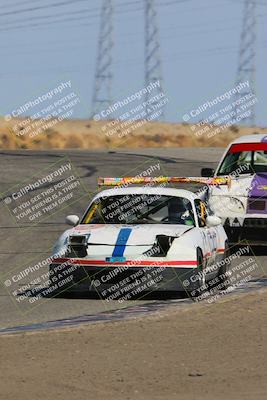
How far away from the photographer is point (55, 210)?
24844 mm

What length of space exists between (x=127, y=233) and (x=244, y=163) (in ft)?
20.2

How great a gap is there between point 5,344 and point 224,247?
227 inches

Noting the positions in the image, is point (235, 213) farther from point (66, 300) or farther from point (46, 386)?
point (46, 386)

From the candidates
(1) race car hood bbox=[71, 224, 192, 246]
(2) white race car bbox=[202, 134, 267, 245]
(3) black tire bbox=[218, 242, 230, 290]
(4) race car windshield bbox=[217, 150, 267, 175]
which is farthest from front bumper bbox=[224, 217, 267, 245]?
(1) race car hood bbox=[71, 224, 192, 246]

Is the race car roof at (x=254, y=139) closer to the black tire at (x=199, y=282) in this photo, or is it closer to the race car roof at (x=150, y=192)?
the race car roof at (x=150, y=192)

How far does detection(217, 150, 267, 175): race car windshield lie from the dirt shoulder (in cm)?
719

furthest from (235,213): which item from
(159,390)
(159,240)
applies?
(159,390)

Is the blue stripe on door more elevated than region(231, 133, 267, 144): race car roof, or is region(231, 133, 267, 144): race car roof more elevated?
the blue stripe on door

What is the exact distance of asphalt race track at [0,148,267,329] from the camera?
13.0 metres

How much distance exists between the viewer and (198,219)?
48.4ft

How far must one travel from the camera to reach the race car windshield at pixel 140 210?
14.6 m

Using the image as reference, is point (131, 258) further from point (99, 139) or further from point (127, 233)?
point (99, 139)

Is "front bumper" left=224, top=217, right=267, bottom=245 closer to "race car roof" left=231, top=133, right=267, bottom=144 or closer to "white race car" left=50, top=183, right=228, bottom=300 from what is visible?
"race car roof" left=231, top=133, right=267, bottom=144

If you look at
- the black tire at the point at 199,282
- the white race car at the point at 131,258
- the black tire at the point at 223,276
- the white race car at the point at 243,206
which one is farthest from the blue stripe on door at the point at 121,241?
the white race car at the point at 243,206
